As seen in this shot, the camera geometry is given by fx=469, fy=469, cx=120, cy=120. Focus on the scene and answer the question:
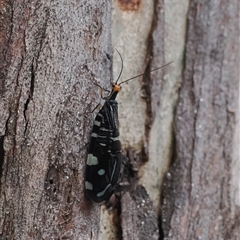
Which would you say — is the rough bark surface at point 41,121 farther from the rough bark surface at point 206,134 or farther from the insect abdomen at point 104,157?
the rough bark surface at point 206,134

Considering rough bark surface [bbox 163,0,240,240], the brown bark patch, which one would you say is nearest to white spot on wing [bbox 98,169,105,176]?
rough bark surface [bbox 163,0,240,240]

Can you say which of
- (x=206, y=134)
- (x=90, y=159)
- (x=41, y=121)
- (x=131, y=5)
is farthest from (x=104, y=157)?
(x=131, y=5)

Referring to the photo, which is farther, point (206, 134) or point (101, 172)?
point (206, 134)

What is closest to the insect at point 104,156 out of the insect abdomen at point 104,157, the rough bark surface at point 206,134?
the insect abdomen at point 104,157

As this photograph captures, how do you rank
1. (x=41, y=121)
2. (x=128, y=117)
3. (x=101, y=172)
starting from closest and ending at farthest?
(x=41, y=121), (x=101, y=172), (x=128, y=117)

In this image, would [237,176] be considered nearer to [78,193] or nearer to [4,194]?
[78,193]

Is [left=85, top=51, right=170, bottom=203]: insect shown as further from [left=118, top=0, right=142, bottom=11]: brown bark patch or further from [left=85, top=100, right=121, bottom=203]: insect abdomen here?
[left=118, top=0, right=142, bottom=11]: brown bark patch

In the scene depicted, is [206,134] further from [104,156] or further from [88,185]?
[88,185]
